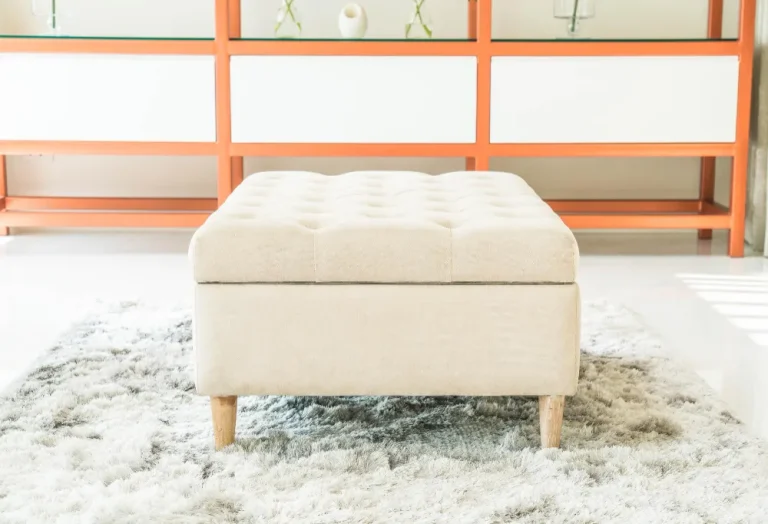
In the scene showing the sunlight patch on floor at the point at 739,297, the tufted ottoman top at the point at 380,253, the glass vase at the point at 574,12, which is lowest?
the sunlight patch on floor at the point at 739,297

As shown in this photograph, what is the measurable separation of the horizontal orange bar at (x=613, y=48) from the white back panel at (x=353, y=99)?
15 cm

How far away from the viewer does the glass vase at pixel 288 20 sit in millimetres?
A: 3977

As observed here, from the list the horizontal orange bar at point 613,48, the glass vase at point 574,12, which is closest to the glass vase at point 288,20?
the horizontal orange bar at point 613,48

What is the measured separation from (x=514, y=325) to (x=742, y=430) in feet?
1.71

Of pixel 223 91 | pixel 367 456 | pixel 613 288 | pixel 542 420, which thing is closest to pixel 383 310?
pixel 367 456

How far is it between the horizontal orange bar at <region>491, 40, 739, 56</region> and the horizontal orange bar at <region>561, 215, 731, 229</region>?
23.0 inches

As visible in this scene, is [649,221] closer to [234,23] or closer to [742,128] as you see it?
[742,128]

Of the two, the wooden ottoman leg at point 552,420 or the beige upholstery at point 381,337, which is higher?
the beige upholstery at point 381,337

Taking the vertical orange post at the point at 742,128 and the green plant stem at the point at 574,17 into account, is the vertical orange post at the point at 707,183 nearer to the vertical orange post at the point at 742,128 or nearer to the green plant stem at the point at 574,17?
the vertical orange post at the point at 742,128

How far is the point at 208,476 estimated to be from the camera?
1.79 metres

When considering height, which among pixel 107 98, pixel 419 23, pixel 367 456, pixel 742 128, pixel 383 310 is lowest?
Answer: pixel 367 456

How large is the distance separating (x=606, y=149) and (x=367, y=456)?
217 centimetres

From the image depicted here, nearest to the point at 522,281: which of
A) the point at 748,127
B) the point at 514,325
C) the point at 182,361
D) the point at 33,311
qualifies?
the point at 514,325

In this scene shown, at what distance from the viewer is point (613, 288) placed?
3322 mm
